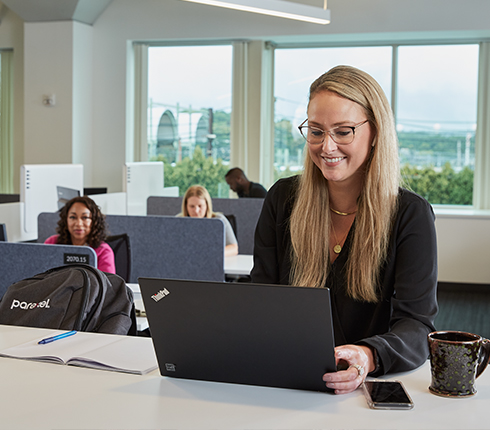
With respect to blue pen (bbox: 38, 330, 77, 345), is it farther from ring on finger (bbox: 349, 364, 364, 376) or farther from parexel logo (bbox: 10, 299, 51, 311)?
ring on finger (bbox: 349, 364, 364, 376)

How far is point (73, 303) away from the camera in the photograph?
1646mm

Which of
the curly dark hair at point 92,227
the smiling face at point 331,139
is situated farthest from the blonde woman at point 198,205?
the smiling face at point 331,139

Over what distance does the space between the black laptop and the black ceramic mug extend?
0.57ft

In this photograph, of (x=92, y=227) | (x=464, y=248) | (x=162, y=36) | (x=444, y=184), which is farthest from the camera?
(x=162, y=36)

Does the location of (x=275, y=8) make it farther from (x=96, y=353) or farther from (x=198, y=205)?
(x=96, y=353)

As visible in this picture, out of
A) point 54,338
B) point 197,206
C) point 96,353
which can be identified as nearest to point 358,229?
point 96,353

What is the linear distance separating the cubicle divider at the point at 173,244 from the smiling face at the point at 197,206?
0.72m

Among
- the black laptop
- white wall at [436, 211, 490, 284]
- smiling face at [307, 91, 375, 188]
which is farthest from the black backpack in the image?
white wall at [436, 211, 490, 284]

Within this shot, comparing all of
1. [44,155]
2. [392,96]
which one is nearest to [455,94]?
[392,96]

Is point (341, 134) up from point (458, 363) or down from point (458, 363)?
up

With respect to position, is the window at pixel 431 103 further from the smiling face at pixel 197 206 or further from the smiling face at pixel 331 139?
the smiling face at pixel 331 139

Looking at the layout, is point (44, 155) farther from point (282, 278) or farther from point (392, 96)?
point (282, 278)

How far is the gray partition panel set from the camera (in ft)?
7.99

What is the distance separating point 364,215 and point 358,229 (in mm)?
33
